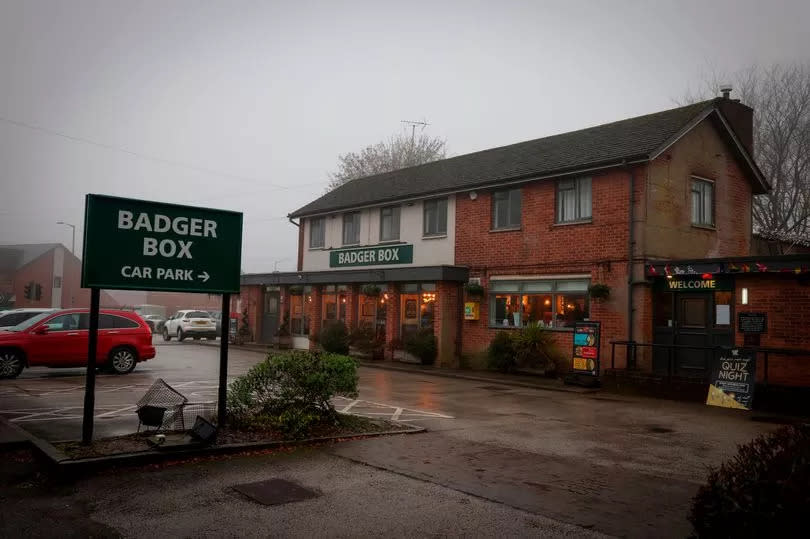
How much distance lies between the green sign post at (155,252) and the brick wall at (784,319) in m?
12.0

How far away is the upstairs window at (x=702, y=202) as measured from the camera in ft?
65.8

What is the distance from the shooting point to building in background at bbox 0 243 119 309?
70.2 m

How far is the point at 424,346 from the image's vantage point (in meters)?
22.2

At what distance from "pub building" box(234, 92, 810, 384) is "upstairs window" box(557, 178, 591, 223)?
39 mm

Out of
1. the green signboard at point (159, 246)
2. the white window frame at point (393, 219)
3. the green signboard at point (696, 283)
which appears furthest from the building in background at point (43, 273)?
the green signboard at point (159, 246)

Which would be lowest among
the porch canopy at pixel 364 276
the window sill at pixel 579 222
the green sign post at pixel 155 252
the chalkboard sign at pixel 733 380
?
the chalkboard sign at pixel 733 380

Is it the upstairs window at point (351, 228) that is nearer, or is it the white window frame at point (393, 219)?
the white window frame at point (393, 219)

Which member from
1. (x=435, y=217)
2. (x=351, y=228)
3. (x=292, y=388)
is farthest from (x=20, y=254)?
(x=292, y=388)

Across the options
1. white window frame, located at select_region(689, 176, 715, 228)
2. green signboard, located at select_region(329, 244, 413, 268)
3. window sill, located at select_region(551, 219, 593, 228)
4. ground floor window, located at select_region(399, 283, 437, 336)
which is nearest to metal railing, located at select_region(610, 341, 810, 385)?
window sill, located at select_region(551, 219, 593, 228)

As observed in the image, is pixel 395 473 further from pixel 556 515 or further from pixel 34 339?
Answer: pixel 34 339

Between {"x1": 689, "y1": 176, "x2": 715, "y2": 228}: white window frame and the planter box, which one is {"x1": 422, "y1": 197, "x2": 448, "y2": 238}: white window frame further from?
{"x1": 689, "y1": 176, "x2": 715, "y2": 228}: white window frame

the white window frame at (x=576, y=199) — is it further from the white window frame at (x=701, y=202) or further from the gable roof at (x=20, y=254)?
the gable roof at (x=20, y=254)

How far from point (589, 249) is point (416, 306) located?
7.24 m

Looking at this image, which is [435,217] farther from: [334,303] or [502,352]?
[502,352]
